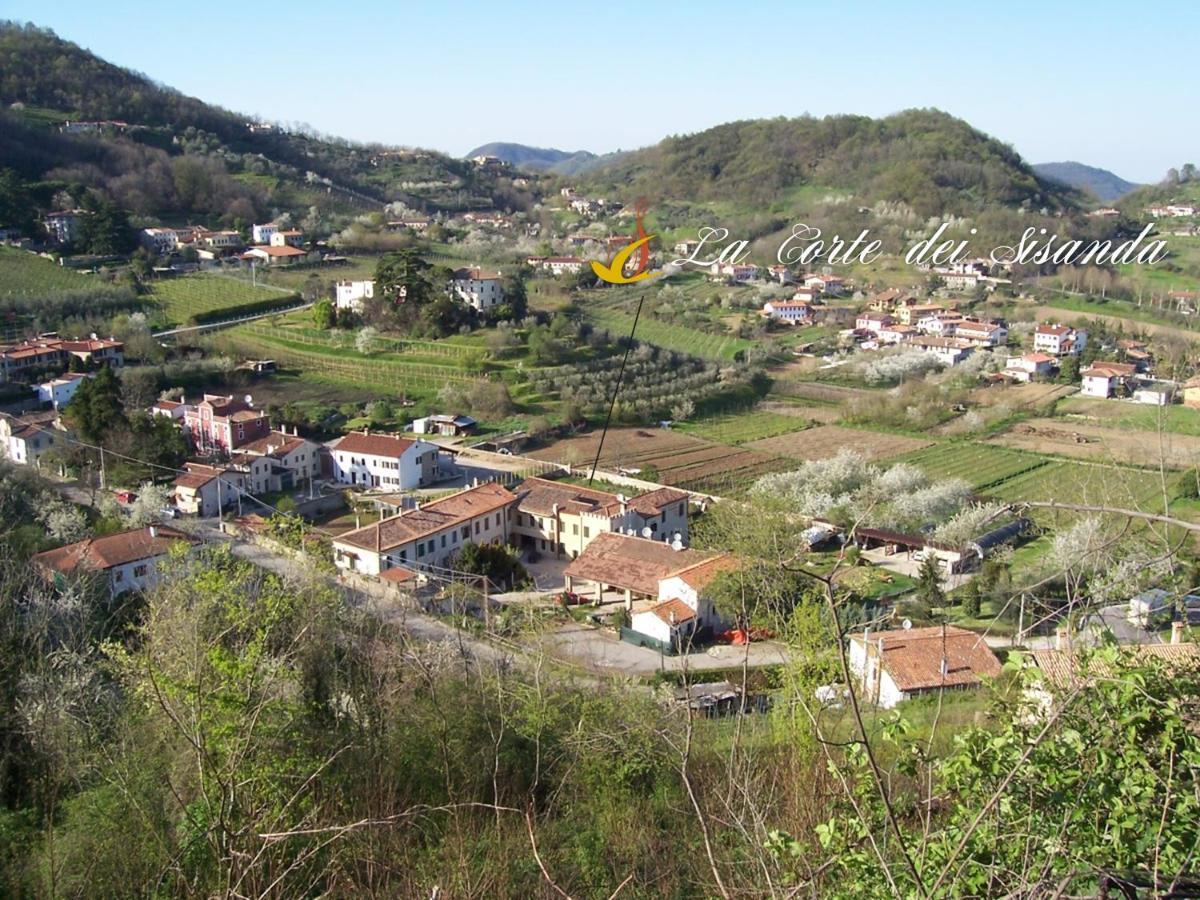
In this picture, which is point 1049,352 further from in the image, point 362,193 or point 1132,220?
point 362,193

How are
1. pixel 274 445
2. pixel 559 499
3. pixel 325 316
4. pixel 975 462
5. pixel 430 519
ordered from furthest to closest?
pixel 325 316 < pixel 975 462 < pixel 274 445 < pixel 559 499 < pixel 430 519

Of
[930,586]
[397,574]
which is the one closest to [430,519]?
[397,574]

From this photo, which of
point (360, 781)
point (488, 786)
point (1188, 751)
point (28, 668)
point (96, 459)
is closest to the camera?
point (1188, 751)

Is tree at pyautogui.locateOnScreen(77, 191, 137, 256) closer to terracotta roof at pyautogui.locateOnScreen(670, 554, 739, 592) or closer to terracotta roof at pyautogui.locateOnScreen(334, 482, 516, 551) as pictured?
terracotta roof at pyautogui.locateOnScreen(334, 482, 516, 551)

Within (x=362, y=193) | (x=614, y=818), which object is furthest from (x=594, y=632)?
(x=362, y=193)

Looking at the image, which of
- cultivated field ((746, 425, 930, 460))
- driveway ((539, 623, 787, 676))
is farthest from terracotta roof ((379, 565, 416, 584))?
cultivated field ((746, 425, 930, 460))

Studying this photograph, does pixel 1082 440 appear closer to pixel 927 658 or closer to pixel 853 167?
pixel 927 658

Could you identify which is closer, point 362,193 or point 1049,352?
point 1049,352
